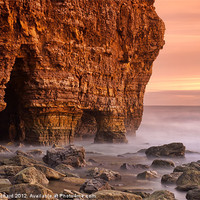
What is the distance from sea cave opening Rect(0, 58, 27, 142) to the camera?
1867 cm

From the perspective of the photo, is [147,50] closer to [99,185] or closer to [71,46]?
[71,46]

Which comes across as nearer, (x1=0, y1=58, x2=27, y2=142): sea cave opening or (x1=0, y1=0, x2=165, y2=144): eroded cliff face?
(x1=0, y1=0, x2=165, y2=144): eroded cliff face

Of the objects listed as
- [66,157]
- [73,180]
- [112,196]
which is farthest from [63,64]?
[112,196]

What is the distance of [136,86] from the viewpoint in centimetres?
2895

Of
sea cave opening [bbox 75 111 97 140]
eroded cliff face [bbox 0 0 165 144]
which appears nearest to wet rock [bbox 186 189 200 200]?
eroded cliff face [bbox 0 0 165 144]

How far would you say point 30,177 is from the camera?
7.73 metres

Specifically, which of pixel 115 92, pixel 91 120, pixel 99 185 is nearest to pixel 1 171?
pixel 99 185

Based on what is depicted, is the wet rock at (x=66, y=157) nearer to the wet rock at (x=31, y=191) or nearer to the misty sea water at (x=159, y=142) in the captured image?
the misty sea water at (x=159, y=142)

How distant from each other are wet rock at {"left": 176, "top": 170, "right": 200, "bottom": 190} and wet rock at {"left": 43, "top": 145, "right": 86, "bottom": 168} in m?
3.87

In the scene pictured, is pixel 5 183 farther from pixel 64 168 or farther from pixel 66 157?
pixel 66 157

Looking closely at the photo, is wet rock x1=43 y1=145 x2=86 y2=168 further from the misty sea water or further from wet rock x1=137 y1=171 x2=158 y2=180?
the misty sea water

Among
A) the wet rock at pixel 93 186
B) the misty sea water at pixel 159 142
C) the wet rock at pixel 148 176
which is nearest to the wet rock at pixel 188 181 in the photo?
the misty sea water at pixel 159 142

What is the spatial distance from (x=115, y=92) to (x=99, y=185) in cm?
1582

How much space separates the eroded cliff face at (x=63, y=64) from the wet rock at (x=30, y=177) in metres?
9.07
